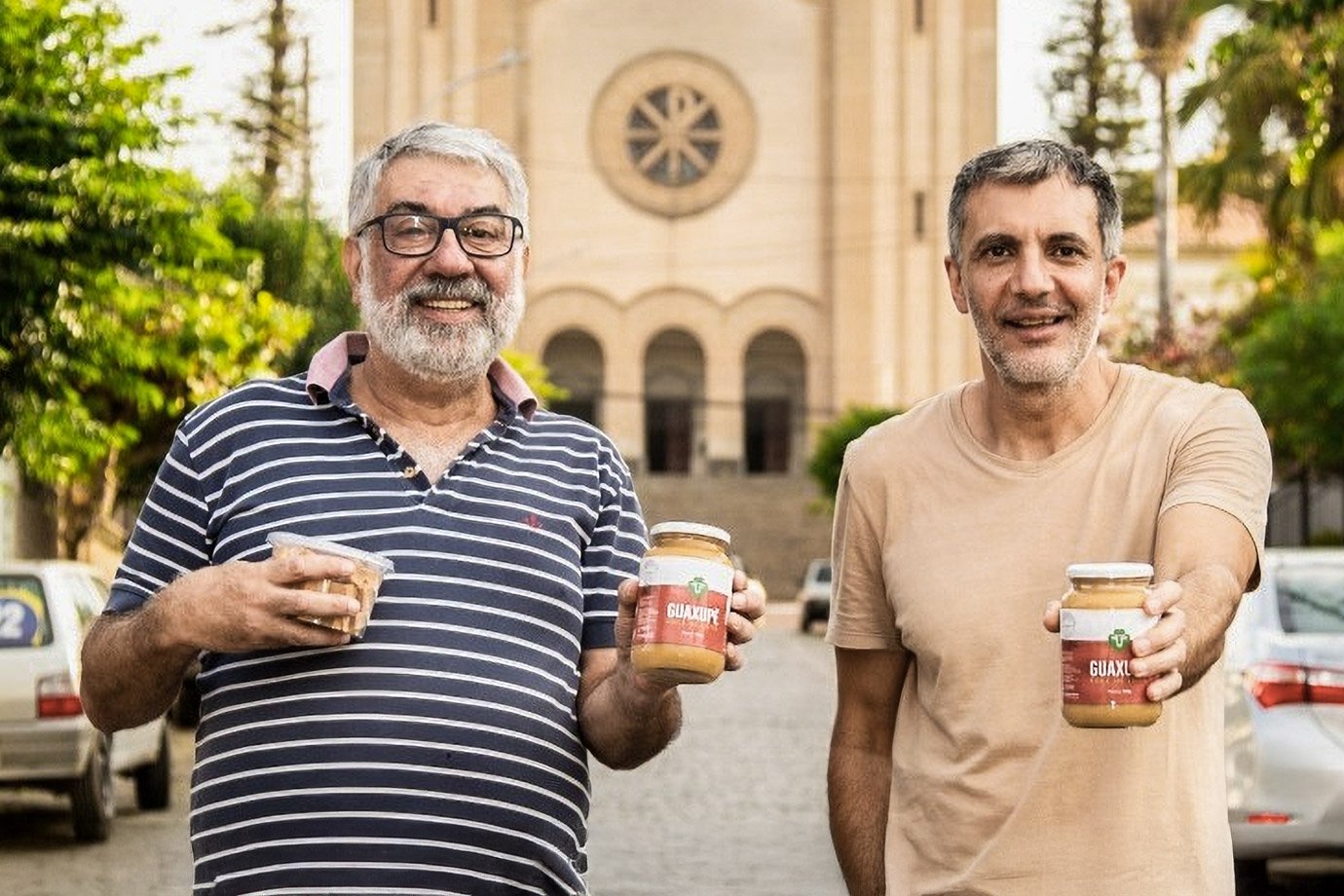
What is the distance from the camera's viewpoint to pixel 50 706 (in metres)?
12.4

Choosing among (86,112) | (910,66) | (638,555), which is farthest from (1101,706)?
(910,66)

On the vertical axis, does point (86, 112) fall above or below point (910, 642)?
above

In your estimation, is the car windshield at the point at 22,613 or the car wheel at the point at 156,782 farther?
the car wheel at the point at 156,782

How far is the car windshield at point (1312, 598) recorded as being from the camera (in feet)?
31.6

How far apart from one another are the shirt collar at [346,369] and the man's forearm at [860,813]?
0.83 m

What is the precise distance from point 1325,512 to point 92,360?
3013cm

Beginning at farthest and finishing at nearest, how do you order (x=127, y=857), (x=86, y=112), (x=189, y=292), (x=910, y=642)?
(x=189, y=292)
(x=86, y=112)
(x=127, y=857)
(x=910, y=642)

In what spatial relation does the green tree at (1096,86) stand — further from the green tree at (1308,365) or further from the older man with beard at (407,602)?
the older man with beard at (407,602)

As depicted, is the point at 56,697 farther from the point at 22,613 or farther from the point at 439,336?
the point at 439,336

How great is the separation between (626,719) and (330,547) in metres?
0.61

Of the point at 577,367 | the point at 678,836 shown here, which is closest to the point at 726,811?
the point at 678,836

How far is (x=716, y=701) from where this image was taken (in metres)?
24.7

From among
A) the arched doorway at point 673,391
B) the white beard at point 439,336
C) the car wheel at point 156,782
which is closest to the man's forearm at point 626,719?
the white beard at point 439,336

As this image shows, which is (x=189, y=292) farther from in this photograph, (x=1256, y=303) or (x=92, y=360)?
(x=1256, y=303)
